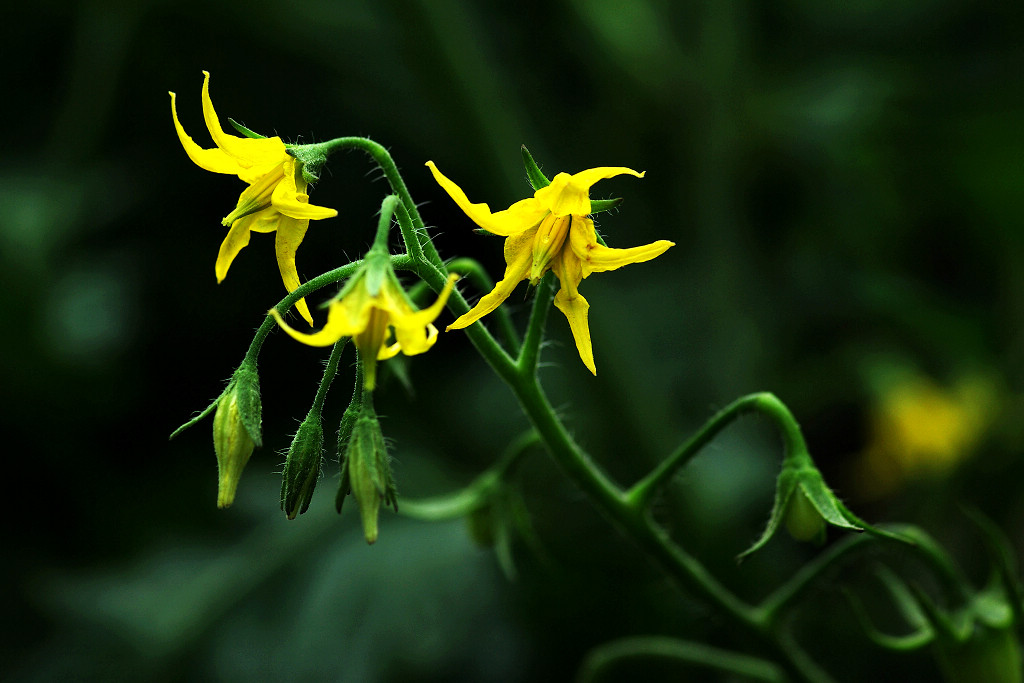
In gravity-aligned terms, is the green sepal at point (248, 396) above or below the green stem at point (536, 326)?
above

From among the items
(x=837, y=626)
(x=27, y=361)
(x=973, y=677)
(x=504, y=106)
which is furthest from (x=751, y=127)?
(x=27, y=361)

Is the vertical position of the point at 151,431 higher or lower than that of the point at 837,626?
higher

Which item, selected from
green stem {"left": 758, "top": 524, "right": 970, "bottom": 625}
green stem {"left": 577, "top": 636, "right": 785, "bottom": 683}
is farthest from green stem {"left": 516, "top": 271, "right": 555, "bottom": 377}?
green stem {"left": 577, "top": 636, "right": 785, "bottom": 683}

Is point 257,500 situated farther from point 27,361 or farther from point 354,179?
point 354,179

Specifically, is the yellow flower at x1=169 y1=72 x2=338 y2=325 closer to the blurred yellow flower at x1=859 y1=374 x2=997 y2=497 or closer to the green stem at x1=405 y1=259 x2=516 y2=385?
the green stem at x1=405 y1=259 x2=516 y2=385

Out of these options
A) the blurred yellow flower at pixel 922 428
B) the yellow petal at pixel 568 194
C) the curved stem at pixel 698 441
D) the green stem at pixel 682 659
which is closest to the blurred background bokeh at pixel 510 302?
the blurred yellow flower at pixel 922 428

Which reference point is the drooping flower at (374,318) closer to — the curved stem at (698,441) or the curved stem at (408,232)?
the curved stem at (408,232)
